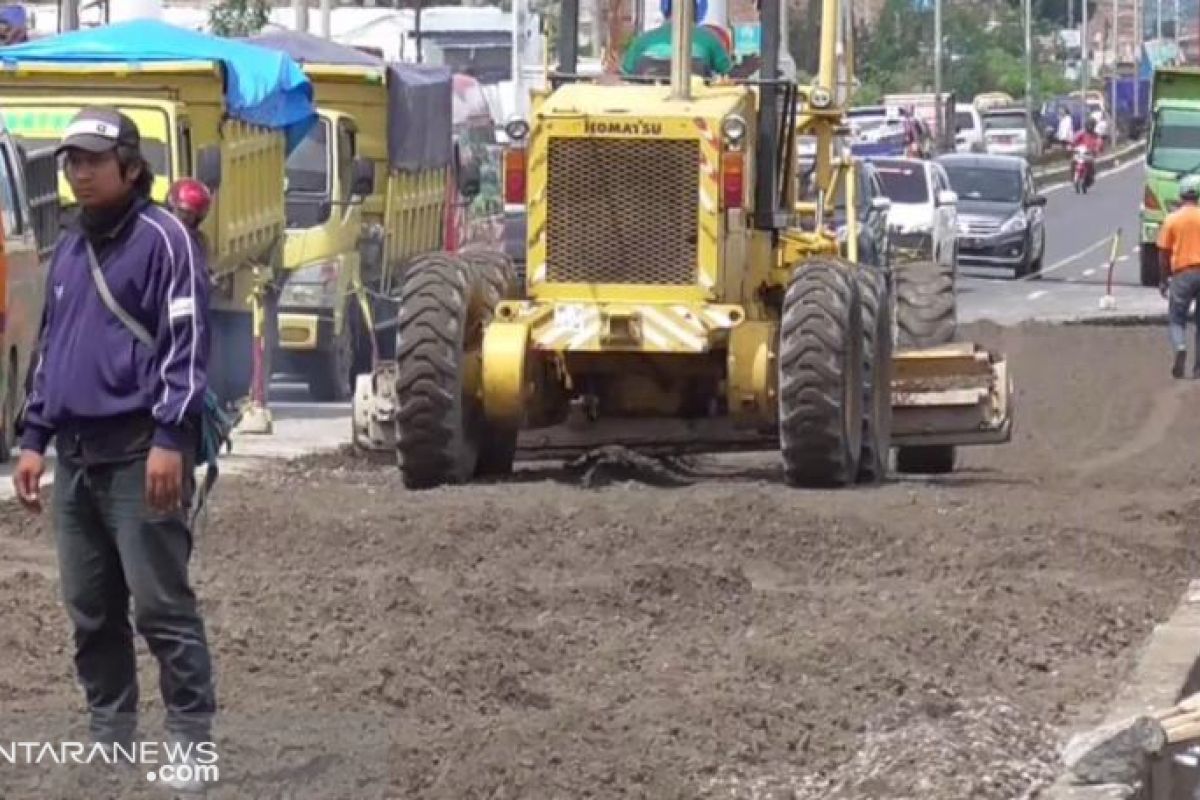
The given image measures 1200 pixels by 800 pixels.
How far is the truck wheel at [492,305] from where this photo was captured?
1703 centimetres

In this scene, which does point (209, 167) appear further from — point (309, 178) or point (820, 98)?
point (820, 98)

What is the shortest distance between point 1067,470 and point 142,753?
11378 millimetres

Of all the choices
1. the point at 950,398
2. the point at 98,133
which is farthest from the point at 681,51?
the point at 98,133

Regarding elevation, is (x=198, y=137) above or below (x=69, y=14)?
below

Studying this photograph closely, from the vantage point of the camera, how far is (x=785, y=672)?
1051 centimetres

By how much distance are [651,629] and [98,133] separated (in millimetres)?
4055

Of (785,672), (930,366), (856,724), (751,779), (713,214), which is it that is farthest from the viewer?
(930,366)

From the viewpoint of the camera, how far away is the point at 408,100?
98.2ft

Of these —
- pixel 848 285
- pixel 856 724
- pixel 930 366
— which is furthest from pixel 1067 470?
pixel 856 724

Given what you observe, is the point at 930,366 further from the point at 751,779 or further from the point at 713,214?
the point at 751,779

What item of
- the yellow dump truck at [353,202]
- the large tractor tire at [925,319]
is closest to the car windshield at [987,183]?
the yellow dump truck at [353,202]

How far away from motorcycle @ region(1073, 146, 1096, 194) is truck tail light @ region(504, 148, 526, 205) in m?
61.6

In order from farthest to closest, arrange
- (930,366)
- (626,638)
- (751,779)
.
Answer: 1. (930,366)
2. (626,638)
3. (751,779)

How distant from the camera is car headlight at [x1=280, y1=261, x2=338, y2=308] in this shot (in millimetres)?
25234
